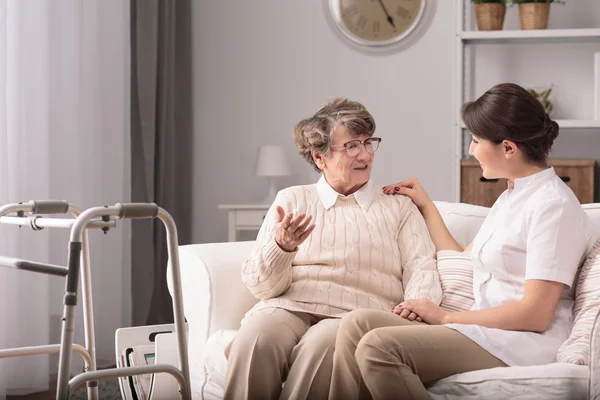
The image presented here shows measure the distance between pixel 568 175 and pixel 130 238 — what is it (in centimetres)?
203

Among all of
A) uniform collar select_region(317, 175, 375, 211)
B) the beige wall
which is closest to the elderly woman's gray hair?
uniform collar select_region(317, 175, 375, 211)

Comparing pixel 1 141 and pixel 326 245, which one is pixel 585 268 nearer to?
pixel 326 245

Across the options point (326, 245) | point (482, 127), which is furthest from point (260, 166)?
point (482, 127)

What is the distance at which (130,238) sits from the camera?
3789 millimetres

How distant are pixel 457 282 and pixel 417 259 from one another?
0.14m

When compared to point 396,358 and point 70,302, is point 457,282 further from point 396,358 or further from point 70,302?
point 70,302

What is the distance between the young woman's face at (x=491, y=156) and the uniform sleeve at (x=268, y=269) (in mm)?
535

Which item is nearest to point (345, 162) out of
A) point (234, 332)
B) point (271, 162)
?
point (234, 332)

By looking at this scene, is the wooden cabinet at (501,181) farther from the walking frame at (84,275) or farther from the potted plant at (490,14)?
A: the walking frame at (84,275)

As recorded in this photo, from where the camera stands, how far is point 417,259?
7.51ft

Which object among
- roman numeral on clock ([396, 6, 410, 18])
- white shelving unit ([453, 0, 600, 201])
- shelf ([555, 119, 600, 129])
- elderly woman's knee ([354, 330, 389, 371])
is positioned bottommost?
elderly woman's knee ([354, 330, 389, 371])

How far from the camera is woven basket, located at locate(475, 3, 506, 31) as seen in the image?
3.88 metres

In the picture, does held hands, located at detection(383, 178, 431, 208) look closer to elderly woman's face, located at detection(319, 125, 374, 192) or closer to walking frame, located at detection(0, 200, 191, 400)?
elderly woman's face, located at detection(319, 125, 374, 192)

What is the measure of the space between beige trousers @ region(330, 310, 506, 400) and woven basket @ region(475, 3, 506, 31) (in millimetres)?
2387
